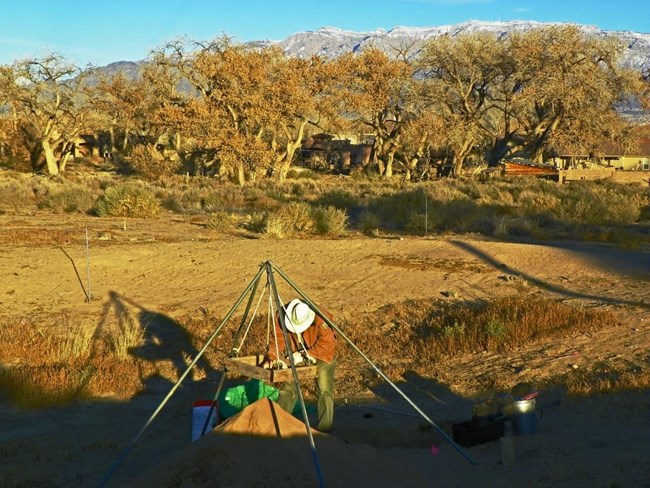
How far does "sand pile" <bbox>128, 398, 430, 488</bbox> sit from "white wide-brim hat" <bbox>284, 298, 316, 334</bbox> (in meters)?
0.74

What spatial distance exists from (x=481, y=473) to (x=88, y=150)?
66565mm

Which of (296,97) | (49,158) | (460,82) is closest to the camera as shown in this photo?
(296,97)

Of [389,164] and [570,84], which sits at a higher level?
[570,84]

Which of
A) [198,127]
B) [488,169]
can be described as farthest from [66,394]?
[488,169]

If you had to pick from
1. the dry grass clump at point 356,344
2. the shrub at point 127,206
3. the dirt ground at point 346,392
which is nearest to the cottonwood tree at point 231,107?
the shrub at point 127,206

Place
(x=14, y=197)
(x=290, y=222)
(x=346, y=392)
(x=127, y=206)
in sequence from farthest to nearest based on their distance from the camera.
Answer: (x=14, y=197)
(x=127, y=206)
(x=290, y=222)
(x=346, y=392)

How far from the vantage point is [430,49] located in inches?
2010

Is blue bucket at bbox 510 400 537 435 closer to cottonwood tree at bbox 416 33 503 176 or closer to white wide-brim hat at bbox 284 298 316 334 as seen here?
white wide-brim hat at bbox 284 298 316 334

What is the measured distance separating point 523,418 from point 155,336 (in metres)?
6.30

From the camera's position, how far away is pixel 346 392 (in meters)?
10.1

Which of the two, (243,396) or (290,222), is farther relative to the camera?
(290,222)

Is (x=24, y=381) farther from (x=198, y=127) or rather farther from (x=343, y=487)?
(x=198, y=127)

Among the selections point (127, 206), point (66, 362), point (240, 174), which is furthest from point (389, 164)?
point (66, 362)

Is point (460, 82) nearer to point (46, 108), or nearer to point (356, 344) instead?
point (46, 108)
